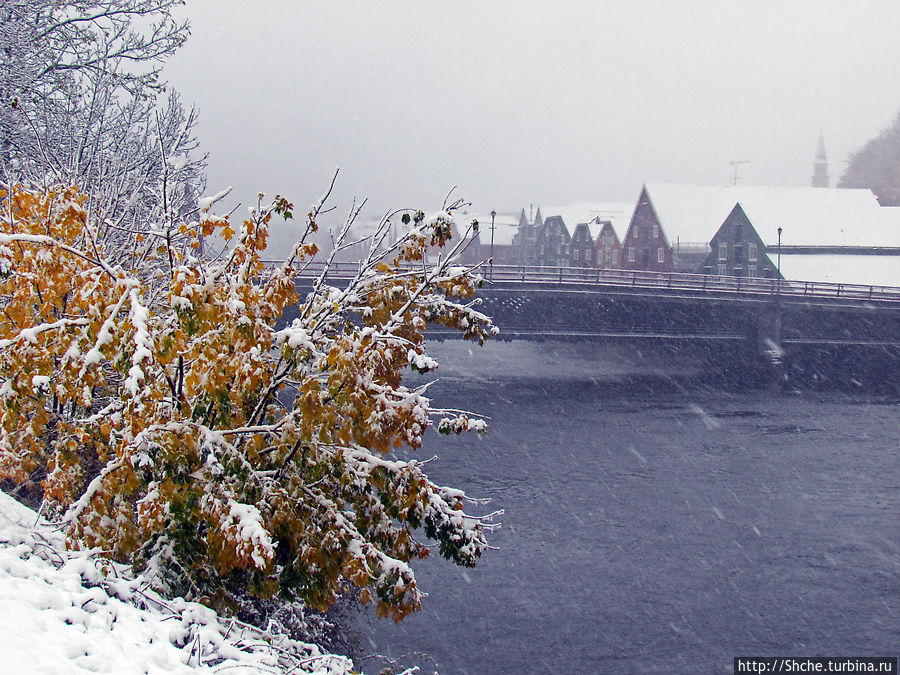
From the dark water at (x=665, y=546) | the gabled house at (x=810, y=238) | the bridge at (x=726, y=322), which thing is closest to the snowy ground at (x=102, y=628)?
the dark water at (x=665, y=546)

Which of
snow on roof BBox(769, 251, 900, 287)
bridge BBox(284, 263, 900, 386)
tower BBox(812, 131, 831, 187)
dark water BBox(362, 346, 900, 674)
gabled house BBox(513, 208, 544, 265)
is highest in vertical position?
tower BBox(812, 131, 831, 187)

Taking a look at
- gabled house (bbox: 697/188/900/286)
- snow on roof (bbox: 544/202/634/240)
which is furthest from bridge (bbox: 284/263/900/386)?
snow on roof (bbox: 544/202/634/240)

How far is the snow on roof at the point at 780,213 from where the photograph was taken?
61.3m

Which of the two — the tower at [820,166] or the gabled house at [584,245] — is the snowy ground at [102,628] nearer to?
the gabled house at [584,245]

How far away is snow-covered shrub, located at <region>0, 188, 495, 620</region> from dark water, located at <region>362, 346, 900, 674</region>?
7.06 meters

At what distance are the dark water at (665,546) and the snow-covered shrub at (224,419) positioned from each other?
7059 mm

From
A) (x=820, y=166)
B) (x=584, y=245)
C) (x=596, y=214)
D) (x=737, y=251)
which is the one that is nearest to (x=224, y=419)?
(x=737, y=251)

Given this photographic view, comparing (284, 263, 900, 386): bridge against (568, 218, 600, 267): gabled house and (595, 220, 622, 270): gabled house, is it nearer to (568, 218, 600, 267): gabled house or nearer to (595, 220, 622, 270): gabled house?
(595, 220, 622, 270): gabled house

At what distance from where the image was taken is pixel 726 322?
4603 centimetres

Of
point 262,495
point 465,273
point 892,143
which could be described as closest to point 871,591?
point 465,273

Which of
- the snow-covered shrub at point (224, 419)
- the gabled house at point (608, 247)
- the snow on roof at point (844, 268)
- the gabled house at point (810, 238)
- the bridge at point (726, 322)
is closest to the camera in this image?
the snow-covered shrub at point (224, 419)

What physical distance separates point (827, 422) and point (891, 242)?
115 ft

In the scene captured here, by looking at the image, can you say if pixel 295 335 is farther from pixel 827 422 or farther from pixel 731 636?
pixel 827 422

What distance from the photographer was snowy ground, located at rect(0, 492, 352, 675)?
408cm
